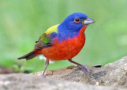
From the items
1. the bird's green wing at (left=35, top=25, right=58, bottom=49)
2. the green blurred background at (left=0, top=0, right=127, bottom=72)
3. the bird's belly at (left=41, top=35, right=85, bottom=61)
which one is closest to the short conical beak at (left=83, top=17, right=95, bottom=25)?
the bird's belly at (left=41, top=35, right=85, bottom=61)

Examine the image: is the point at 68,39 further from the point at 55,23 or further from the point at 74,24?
the point at 55,23

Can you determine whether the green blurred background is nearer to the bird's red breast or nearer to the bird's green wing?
the bird's green wing

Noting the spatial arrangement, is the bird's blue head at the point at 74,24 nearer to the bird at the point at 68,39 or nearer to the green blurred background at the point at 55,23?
the bird at the point at 68,39

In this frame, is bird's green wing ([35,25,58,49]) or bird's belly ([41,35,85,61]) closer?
bird's belly ([41,35,85,61])

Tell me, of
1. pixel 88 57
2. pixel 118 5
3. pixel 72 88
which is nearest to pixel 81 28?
pixel 72 88

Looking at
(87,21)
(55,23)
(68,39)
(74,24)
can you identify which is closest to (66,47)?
(68,39)
